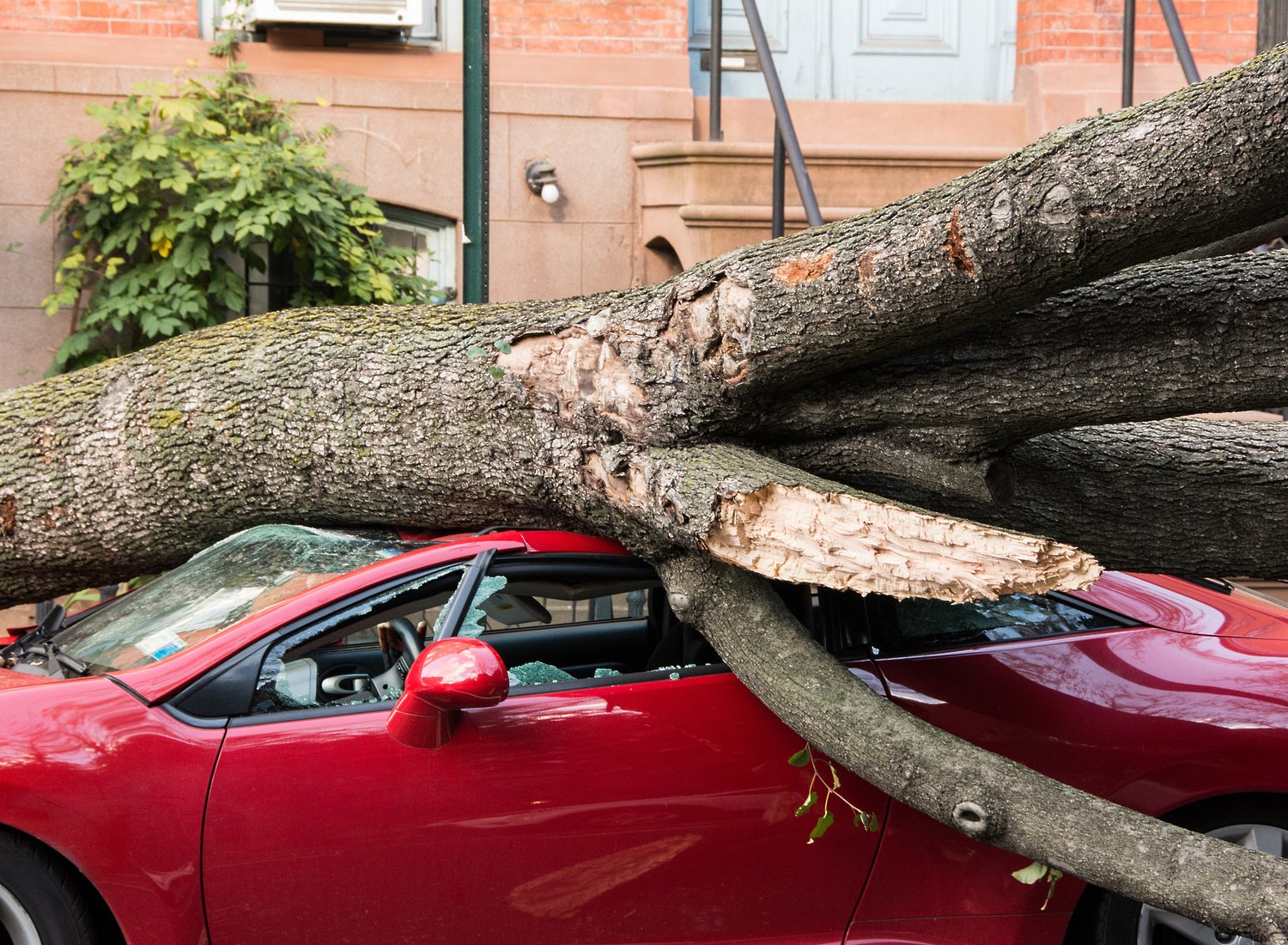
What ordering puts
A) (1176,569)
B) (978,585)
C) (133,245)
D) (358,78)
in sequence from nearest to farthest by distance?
1. (978,585)
2. (1176,569)
3. (133,245)
4. (358,78)

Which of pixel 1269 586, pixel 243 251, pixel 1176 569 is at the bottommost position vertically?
pixel 1269 586

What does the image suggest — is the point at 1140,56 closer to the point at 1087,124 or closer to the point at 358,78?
the point at 358,78

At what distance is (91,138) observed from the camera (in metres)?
7.77

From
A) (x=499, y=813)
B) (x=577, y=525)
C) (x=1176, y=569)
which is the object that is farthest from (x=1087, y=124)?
(x=499, y=813)

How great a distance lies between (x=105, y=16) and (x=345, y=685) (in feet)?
18.7

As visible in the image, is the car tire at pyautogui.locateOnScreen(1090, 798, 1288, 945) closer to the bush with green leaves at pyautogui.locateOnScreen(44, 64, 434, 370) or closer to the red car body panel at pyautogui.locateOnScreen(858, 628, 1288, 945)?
the red car body panel at pyautogui.locateOnScreen(858, 628, 1288, 945)

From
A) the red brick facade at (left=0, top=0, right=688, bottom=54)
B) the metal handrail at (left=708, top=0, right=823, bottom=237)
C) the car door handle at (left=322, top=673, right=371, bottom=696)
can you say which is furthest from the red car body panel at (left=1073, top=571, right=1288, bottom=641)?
the red brick facade at (left=0, top=0, right=688, bottom=54)

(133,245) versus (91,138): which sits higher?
(91,138)

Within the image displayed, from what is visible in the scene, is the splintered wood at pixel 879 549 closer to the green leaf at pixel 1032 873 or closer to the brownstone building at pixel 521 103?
the green leaf at pixel 1032 873

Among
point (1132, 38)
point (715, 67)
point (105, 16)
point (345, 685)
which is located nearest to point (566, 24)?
point (715, 67)

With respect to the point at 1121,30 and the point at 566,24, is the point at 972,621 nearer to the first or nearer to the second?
the point at 566,24

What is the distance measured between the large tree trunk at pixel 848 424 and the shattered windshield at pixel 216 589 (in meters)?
0.21

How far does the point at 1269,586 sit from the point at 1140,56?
331cm

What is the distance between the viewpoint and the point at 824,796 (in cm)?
351
